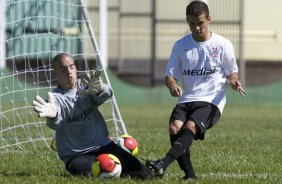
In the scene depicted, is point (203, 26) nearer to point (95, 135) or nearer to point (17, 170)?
point (95, 135)

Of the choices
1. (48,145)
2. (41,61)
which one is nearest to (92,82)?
(48,145)

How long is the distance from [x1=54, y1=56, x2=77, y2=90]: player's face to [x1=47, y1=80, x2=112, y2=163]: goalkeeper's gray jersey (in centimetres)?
9

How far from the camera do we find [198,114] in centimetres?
830

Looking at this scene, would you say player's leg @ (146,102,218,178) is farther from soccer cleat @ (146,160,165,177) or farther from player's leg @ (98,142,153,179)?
player's leg @ (98,142,153,179)

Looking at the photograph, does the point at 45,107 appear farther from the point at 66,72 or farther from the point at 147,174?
the point at 147,174

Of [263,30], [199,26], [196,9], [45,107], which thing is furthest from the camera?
[263,30]

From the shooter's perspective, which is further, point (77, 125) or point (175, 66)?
point (175, 66)

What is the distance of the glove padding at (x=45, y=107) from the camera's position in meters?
7.80

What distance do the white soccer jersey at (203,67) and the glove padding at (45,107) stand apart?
1148 millimetres

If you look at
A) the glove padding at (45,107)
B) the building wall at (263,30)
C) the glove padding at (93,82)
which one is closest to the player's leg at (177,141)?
the glove padding at (93,82)

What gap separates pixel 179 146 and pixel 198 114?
394mm

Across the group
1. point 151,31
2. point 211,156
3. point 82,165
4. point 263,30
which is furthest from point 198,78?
point 263,30

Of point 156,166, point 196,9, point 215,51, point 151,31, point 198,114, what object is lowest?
point 151,31

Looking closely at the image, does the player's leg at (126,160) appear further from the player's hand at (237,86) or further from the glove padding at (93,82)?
the player's hand at (237,86)
